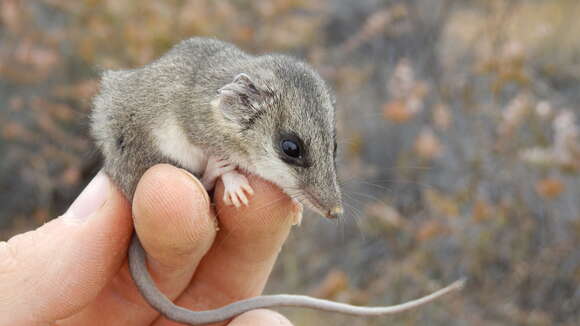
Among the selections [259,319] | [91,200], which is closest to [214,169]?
[91,200]

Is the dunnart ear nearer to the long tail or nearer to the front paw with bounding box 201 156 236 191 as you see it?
the front paw with bounding box 201 156 236 191

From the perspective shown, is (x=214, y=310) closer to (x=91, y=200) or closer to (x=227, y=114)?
(x=91, y=200)

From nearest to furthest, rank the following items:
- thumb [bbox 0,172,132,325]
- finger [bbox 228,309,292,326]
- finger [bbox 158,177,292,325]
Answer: thumb [bbox 0,172,132,325] < finger [bbox 228,309,292,326] < finger [bbox 158,177,292,325]

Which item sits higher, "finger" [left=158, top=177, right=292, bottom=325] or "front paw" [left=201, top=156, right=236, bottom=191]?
"front paw" [left=201, top=156, right=236, bottom=191]

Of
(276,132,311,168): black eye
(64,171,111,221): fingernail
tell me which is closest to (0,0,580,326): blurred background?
(276,132,311,168): black eye

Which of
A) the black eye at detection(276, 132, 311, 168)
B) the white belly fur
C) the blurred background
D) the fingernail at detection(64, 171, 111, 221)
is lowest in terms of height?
the blurred background

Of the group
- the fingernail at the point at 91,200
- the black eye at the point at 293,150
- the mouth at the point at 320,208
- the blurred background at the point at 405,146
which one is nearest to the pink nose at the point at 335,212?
the mouth at the point at 320,208
